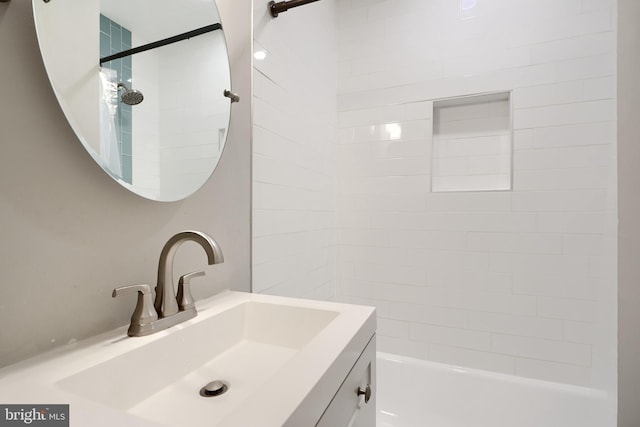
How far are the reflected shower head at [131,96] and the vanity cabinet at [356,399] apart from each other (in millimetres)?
776

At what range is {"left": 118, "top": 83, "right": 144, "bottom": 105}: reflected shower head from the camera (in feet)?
2.40

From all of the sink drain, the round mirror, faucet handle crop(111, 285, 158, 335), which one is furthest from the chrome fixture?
the sink drain

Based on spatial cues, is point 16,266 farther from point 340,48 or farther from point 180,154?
point 340,48

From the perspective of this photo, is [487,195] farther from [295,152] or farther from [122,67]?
[122,67]

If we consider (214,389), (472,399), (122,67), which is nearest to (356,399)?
(214,389)

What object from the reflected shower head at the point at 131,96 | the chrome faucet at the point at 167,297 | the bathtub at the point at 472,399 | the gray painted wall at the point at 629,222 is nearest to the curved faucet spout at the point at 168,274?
the chrome faucet at the point at 167,297

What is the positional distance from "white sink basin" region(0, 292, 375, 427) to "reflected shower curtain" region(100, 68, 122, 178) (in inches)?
14.3

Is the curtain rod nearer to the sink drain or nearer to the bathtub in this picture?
the sink drain

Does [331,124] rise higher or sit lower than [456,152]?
higher

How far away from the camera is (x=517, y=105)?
1711 millimetres

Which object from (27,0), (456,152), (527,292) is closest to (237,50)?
(27,0)

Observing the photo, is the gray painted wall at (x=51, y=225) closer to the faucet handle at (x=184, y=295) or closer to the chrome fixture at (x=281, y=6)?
the faucet handle at (x=184, y=295)

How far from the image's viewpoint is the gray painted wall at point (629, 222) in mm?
1070

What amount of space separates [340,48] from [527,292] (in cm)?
184
